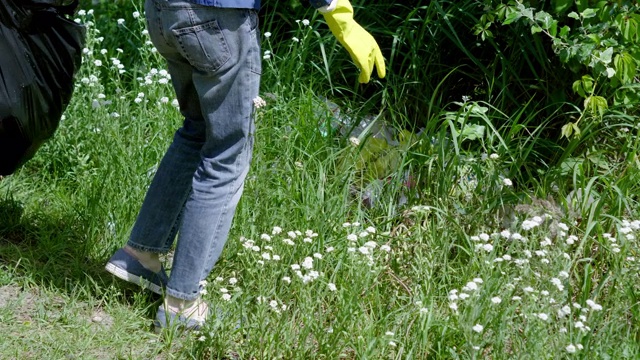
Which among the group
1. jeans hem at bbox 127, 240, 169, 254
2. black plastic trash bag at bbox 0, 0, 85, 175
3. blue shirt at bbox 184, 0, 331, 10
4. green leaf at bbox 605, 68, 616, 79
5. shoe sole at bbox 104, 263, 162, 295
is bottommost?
shoe sole at bbox 104, 263, 162, 295

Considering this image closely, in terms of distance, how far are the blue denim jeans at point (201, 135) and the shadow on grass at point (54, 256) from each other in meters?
0.27

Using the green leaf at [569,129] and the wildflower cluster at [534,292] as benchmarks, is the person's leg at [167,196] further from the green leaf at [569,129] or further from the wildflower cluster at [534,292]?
the green leaf at [569,129]

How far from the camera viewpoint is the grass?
10.4 ft

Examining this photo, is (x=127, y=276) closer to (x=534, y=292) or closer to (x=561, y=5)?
(x=534, y=292)

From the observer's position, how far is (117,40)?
5.38 metres

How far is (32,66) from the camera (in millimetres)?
3539

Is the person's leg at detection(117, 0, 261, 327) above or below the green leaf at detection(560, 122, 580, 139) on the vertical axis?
above

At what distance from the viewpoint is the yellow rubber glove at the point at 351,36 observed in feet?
10.2

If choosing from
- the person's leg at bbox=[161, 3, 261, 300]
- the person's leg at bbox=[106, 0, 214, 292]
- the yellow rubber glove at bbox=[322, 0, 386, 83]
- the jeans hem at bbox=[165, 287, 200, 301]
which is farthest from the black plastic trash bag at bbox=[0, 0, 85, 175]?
the yellow rubber glove at bbox=[322, 0, 386, 83]

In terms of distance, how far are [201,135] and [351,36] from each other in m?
0.62

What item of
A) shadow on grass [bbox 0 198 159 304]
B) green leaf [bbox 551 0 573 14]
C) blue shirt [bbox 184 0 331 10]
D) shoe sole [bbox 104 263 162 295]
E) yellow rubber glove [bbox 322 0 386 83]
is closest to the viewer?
blue shirt [bbox 184 0 331 10]

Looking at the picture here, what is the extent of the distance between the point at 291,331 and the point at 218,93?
2.54ft

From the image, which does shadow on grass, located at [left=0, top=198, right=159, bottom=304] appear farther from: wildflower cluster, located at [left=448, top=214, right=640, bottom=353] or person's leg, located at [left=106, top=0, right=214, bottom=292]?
wildflower cluster, located at [left=448, top=214, right=640, bottom=353]

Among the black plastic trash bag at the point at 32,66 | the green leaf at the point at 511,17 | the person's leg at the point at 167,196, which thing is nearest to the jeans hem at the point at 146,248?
the person's leg at the point at 167,196
